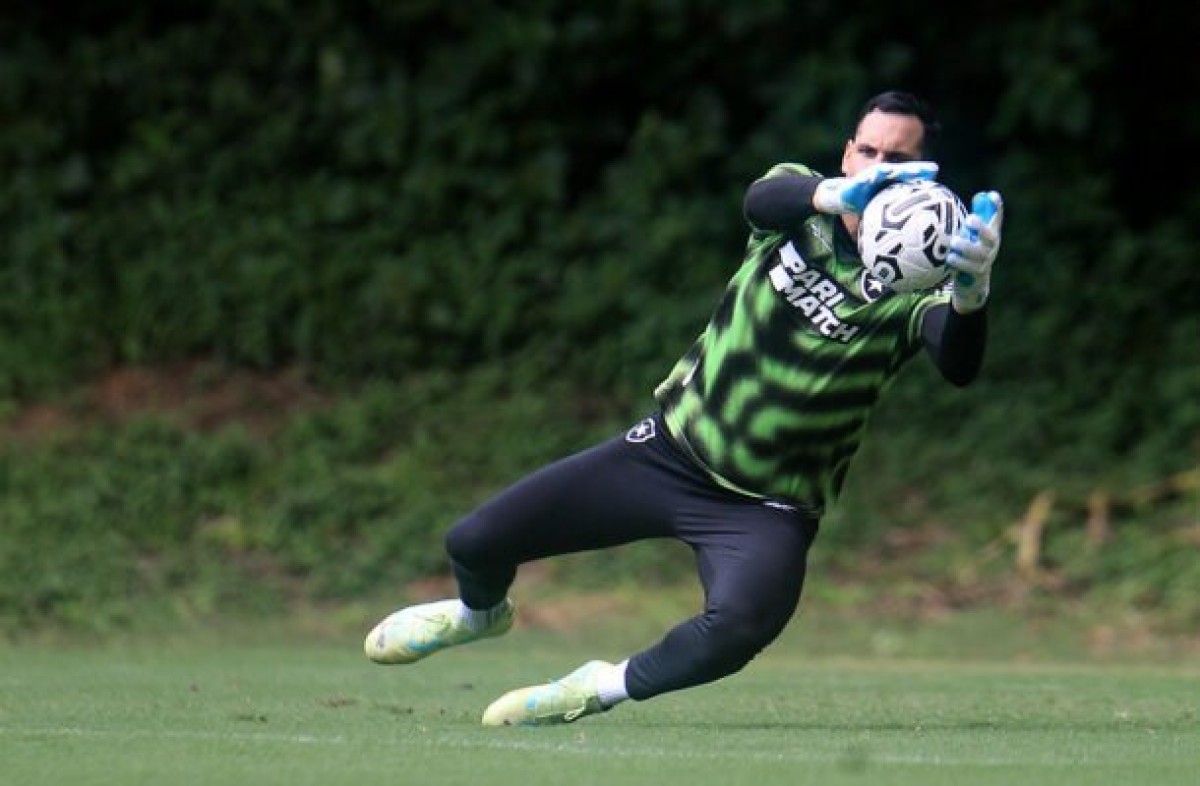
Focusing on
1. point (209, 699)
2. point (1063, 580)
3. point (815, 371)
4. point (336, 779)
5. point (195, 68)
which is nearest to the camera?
point (336, 779)

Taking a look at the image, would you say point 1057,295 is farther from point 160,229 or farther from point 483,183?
point 160,229

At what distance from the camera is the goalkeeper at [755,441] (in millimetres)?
8039

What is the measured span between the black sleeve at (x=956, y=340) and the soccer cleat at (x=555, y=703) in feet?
4.85

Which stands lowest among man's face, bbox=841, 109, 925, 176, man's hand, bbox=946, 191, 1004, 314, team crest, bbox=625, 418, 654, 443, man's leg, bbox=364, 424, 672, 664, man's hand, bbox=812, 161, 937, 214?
man's leg, bbox=364, 424, 672, 664

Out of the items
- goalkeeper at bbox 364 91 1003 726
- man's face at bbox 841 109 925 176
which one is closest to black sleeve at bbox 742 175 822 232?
goalkeeper at bbox 364 91 1003 726

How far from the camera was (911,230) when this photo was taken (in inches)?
302

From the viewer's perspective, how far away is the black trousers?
8.01 m

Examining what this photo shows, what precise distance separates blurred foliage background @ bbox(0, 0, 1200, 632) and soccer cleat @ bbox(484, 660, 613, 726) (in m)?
8.19

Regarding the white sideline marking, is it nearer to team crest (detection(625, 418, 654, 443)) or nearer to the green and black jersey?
team crest (detection(625, 418, 654, 443))

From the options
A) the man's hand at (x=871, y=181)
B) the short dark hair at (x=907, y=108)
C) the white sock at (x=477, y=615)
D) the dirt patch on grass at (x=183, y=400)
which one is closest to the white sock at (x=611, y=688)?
the white sock at (x=477, y=615)

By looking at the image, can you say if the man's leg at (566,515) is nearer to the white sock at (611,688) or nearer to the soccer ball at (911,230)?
the white sock at (611,688)

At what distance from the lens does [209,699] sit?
955 centimetres

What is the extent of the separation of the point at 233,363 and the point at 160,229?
3.81 ft

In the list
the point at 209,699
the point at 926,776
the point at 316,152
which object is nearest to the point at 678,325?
the point at 316,152
